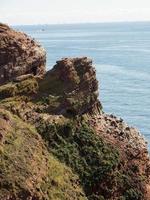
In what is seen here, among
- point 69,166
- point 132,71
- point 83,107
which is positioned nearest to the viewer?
point 69,166

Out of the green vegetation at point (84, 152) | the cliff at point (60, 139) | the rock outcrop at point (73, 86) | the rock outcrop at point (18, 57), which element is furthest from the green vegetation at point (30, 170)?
the rock outcrop at point (18, 57)

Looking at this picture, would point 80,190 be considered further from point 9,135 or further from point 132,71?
point 132,71

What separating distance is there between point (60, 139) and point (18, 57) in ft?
36.4

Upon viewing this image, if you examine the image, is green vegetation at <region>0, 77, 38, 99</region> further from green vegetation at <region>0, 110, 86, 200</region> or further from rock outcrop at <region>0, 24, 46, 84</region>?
green vegetation at <region>0, 110, 86, 200</region>

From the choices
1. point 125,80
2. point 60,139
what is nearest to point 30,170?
point 60,139

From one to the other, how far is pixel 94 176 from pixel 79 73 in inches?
388

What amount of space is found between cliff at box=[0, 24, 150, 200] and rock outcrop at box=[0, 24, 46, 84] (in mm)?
88

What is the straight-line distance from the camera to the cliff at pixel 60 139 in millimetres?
37906

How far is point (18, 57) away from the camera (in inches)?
2028

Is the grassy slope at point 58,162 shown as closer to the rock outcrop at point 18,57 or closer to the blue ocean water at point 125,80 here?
the rock outcrop at point 18,57

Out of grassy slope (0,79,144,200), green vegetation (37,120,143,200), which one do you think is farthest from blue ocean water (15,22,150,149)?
grassy slope (0,79,144,200)

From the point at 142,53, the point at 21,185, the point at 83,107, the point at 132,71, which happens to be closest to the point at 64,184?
the point at 21,185

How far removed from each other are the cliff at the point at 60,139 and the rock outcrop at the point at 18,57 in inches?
3.5

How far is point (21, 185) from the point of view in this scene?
35.5 m
